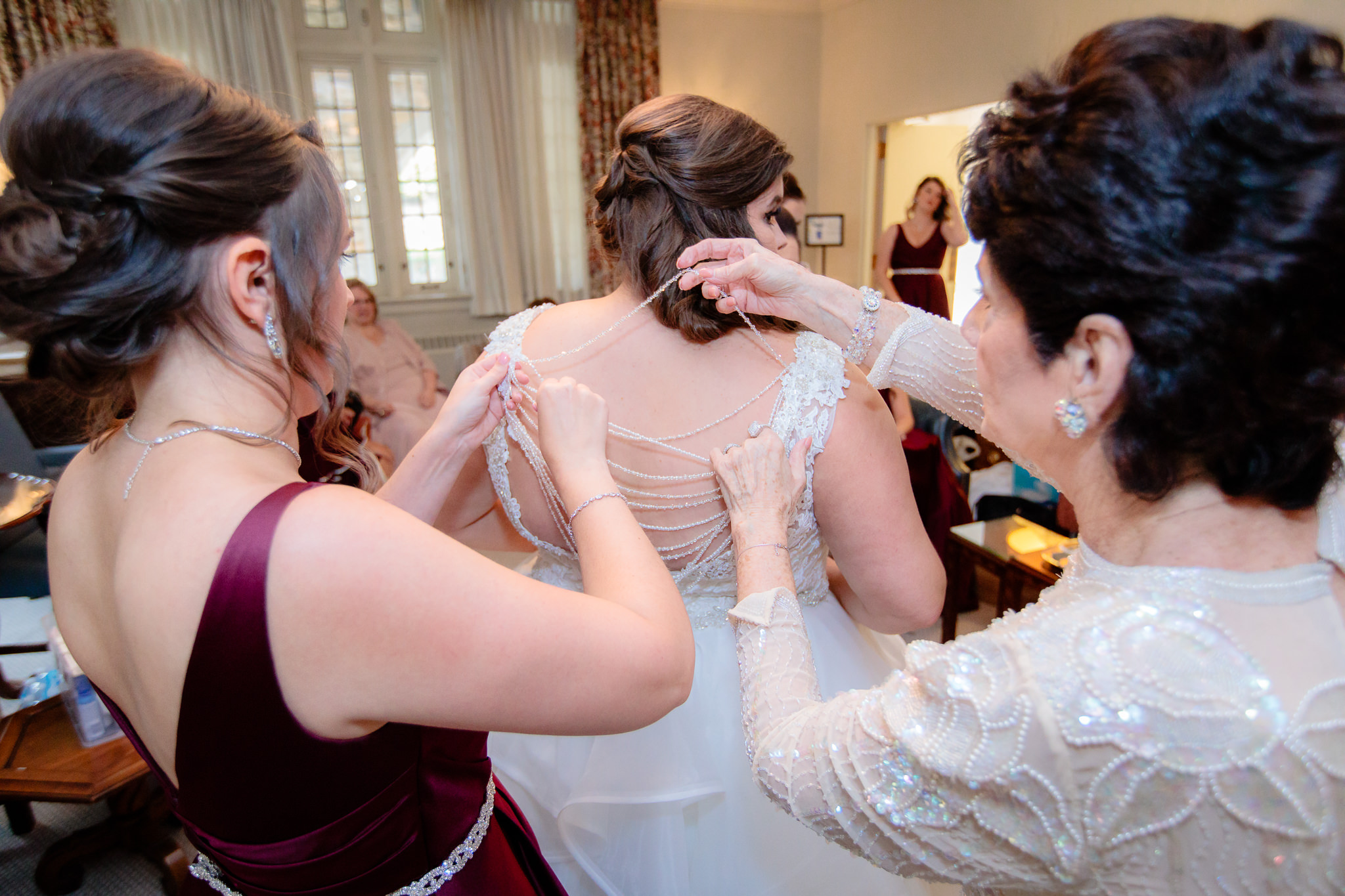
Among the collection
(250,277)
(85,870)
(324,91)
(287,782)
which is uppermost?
(324,91)

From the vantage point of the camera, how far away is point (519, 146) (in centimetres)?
643

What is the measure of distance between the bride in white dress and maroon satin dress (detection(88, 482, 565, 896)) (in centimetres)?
35

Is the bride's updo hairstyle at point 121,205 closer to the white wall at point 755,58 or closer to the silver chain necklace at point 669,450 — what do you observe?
the silver chain necklace at point 669,450

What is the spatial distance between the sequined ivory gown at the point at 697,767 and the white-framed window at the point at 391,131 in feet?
18.1

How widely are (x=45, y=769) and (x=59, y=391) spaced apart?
54.6 inches

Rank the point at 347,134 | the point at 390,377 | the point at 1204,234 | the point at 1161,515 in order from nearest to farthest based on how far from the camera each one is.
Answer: the point at 1204,234 → the point at 1161,515 → the point at 390,377 → the point at 347,134

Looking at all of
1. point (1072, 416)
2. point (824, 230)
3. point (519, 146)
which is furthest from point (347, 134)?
point (1072, 416)

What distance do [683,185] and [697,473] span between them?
0.46 metres

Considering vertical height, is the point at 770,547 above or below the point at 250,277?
below

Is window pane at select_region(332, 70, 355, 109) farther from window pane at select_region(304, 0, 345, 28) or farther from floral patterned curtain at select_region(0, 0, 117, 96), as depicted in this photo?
floral patterned curtain at select_region(0, 0, 117, 96)

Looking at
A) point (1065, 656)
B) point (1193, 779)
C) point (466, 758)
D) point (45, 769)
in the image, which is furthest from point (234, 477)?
point (45, 769)

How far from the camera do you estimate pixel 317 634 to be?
2.19ft

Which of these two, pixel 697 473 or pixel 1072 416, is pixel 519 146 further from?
pixel 1072 416

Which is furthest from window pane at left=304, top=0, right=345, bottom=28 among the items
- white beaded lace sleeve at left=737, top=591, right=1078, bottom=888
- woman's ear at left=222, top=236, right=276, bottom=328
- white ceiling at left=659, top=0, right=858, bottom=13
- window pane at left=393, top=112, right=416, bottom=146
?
white beaded lace sleeve at left=737, top=591, right=1078, bottom=888
